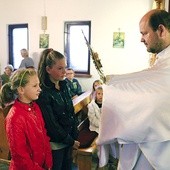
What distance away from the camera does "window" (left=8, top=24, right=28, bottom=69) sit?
305 inches

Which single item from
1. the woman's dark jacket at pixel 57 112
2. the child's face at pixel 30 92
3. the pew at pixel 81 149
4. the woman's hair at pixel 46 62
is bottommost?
the pew at pixel 81 149

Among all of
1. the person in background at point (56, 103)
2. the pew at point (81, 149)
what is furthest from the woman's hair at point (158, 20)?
the pew at point (81, 149)

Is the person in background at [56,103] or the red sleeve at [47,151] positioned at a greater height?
the person in background at [56,103]

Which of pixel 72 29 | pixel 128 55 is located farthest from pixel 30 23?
pixel 128 55

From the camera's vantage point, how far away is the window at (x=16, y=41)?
7.75 metres

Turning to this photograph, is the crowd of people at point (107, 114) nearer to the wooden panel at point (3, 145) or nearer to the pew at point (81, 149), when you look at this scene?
the pew at point (81, 149)

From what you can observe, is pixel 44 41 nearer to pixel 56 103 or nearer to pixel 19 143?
pixel 56 103

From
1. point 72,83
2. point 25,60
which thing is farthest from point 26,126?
point 25,60

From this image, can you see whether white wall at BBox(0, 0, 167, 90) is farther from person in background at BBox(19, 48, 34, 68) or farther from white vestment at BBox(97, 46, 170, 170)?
white vestment at BBox(97, 46, 170, 170)

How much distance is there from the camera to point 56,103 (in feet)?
6.31

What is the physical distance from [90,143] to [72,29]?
479 centimetres

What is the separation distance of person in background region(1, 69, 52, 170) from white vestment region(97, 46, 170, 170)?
2.02 feet

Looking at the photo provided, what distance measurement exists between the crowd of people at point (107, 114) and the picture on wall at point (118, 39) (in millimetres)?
4586

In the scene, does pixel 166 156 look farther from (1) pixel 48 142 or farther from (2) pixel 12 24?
(2) pixel 12 24
